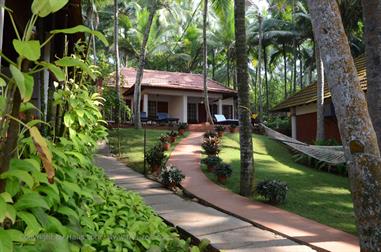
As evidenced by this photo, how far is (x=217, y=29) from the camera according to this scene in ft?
89.2

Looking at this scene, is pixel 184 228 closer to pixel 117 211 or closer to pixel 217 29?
pixel 117 211

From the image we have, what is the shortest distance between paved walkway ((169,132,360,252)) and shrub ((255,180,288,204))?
0.17 m

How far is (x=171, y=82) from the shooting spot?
75.8ft

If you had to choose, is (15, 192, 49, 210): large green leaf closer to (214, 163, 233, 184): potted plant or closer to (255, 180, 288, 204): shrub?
(255, 180, 288, 204): shrub

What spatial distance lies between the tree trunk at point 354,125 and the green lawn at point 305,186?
2.62m

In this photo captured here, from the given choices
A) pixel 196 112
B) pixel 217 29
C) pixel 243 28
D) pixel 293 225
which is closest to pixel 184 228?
pixel 293 225

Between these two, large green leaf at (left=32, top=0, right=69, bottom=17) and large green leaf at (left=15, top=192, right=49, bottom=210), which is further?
large green leaf at (left=15, top=192, right=49, bottom=210)

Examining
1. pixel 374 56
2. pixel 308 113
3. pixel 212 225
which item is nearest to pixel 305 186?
pixel 212 225

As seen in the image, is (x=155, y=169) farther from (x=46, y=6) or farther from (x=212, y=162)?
(x=46, y=6)

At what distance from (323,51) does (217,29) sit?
2454 centimetres

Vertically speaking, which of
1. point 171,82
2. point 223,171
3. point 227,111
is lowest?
point 223,171

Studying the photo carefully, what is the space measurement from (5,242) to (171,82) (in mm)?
22142

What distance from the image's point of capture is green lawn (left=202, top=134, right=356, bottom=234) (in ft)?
20.8

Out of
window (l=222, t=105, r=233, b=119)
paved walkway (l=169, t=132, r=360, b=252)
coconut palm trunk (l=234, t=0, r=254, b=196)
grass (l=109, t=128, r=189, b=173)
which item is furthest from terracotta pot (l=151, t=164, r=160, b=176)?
window (l=222, t=105, r=233, b=119)
